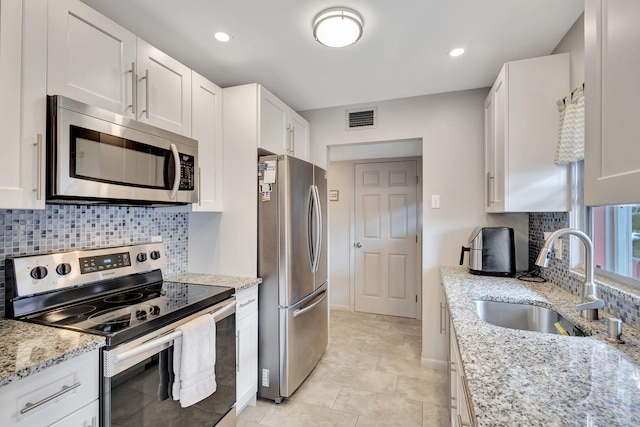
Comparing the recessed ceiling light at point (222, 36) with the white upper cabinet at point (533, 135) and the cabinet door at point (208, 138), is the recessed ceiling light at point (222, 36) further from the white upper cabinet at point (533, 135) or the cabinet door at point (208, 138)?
the white upper cabinet at point (533, 135)

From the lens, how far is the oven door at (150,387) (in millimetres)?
1125

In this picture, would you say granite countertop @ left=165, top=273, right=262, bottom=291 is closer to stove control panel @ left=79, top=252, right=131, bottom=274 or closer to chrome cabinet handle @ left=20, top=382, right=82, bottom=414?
stove control panel @ left=79, top=252, right=131, bottom=274

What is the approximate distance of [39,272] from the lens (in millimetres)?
1365

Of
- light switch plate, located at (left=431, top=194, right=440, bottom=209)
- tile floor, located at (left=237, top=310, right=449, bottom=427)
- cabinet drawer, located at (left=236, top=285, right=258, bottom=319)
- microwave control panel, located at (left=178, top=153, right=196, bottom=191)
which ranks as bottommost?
tile floor, located at (left=237, top=310, right=449, bottom=427)

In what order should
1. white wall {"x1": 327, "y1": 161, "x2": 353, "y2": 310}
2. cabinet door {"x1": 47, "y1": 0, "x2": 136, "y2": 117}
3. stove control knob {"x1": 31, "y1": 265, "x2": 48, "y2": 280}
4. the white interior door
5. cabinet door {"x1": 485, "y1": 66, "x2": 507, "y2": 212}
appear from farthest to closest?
white wall {"x1": 327, "y1": 161, "x2": 353, "y2": 310} < the white interior door < cabinet door {"x1": 485, "y1": 66, "x2": 507, "y2": 212} < stove control knob {"x1": 31, "y1": 265, "x2": 48, "y2": 280} < cabinet door {"x1": 47, "y1": 0, "x2": 136, "y2": 117}

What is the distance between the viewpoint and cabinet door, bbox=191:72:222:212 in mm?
1997

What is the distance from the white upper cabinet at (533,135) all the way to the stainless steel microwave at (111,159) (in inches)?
78.2

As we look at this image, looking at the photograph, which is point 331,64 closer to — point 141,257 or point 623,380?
point 141,257

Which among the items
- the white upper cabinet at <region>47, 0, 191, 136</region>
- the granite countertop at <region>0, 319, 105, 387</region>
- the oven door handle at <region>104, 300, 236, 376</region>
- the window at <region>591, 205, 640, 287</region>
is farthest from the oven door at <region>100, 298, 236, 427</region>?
the window at <region>591, 205, 640, 287</region>

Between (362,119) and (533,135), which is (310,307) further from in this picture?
(533,135)

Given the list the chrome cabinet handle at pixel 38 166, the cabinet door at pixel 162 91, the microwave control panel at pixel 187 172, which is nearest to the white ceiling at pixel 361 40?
the cabinet door at pixel 162 91

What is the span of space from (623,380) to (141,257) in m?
2.24

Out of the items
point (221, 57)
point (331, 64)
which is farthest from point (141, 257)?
point (331, 64)

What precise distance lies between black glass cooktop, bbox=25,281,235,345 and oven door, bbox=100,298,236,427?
0.15 ft
